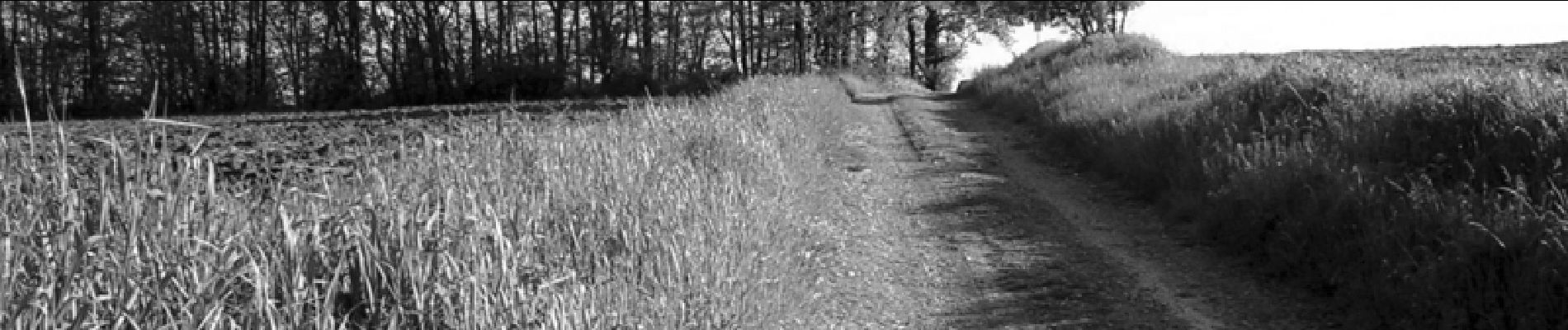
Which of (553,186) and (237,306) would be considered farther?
(553,186)

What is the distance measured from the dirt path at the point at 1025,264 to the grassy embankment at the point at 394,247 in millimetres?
821

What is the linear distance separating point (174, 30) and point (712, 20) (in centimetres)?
2290

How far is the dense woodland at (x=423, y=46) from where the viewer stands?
48.0 m

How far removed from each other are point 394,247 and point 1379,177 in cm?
639

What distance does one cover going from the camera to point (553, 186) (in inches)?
244

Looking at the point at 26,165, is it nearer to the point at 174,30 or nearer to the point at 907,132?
the point at 907,132

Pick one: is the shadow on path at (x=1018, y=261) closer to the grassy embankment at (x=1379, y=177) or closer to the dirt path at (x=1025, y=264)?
the dirt path at (x=1025, y=264)

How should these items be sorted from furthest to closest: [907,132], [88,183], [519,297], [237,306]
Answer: [907,132], [88,183], [519,297], [237,306]

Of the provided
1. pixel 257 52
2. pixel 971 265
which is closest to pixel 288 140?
pixel 971 265

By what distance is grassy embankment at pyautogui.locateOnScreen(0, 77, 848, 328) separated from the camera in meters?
3.53

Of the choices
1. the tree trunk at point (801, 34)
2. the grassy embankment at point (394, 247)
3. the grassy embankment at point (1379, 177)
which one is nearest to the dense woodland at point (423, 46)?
the tree trunk at point (801, 34)

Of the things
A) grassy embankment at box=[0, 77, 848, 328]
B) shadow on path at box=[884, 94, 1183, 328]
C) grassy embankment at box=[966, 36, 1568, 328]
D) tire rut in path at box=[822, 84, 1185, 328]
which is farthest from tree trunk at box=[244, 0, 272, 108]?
grassy embankment at box=[0, 77, 848, 328]

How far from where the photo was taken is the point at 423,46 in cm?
5341

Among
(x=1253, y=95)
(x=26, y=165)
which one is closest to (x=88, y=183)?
(x=26, y=165)
